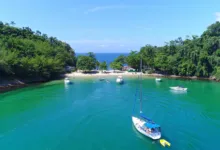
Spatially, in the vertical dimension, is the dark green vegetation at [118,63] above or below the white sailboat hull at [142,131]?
above

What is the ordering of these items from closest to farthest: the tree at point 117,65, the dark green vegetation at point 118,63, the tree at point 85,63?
the tree at point 85,63
the tree at point 117,65
the dark green vegetation at point 118,63

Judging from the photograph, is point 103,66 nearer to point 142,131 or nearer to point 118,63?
point 118,63

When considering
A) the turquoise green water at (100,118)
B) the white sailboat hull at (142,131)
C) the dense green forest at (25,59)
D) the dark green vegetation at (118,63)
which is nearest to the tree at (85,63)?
the dense green forest at (25,59)

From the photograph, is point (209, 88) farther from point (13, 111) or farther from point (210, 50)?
point (13, 111)

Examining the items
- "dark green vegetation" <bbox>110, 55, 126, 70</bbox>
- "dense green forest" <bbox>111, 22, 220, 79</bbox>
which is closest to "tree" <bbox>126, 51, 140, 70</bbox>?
"dense green forest" <bbox>111, 22, 220, 79</bbox>

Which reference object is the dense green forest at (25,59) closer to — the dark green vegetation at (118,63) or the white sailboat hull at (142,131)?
the dark green vegetation at (118,63)

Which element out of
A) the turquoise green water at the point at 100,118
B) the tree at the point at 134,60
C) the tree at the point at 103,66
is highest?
the tree at the point at 134,60

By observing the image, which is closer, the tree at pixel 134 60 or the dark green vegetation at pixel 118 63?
the tree at pixel 134 60
